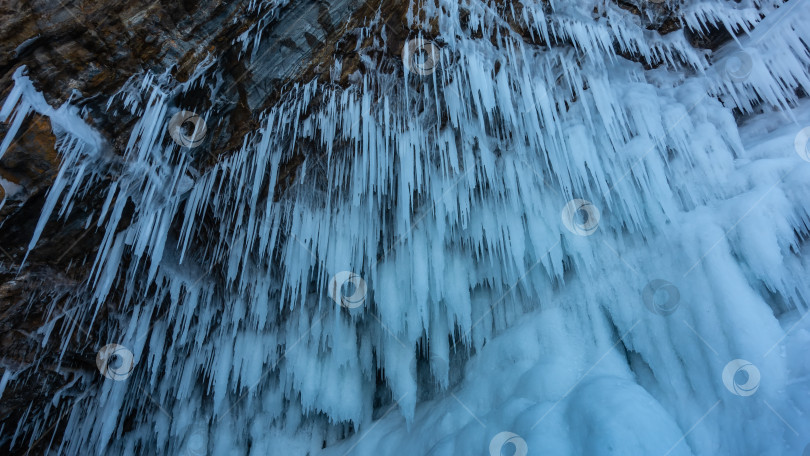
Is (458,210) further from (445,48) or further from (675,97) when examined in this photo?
(675,97)

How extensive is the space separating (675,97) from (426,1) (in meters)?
2.51

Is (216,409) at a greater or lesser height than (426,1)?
lesser

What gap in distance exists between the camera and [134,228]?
4.07m

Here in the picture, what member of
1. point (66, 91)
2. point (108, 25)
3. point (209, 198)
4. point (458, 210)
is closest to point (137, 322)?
point (209, 198)
